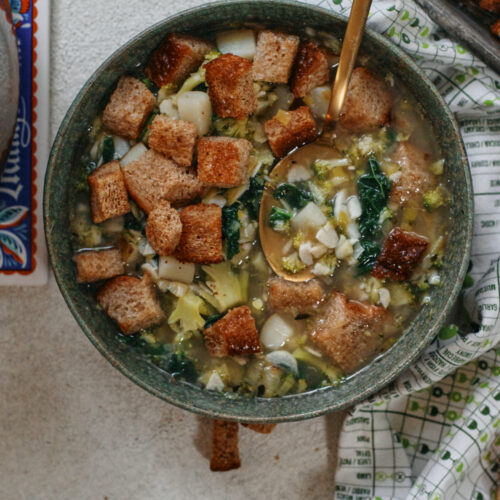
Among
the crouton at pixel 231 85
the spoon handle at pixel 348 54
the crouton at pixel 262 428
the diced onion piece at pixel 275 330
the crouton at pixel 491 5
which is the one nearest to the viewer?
the spoon handle at pixel 348 54

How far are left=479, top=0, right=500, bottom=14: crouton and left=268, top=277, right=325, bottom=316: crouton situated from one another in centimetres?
142

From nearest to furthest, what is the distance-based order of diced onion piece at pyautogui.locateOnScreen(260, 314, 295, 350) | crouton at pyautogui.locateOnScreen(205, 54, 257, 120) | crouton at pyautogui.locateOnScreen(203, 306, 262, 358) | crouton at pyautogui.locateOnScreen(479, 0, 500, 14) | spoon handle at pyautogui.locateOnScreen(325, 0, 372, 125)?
1. spoon handle at pyautogui.locateOnScreen(325, 0, 372, 125)
2. crouton at pyautogui.locateOnScreen(205, 54, 257, 120)
3. crouton at pyautogui.locateOnScreen(203, 306, 262, 358)
4. diced onion piece at pyautogui.locateOnScreen(260, 314, 295, 350)
5. crouton at pyautogui.locateOnScreen(479, 0, 500, 14)

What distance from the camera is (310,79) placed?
8.93 feet

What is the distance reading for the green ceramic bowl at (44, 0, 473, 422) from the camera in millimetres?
2635

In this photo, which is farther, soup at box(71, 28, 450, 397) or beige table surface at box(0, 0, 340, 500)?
beige table surface at box(0, 0, 340, 500)

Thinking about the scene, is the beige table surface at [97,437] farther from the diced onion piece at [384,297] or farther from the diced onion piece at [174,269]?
the diced onion piece at [384,297]

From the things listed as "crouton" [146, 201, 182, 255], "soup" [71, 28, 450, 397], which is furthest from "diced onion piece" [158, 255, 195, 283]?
"crouton" [146, 201, 182, 255]

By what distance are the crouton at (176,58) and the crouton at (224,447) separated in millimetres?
1497

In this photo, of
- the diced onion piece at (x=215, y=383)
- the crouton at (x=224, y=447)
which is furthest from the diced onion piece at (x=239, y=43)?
the crouton at (x=224, y=447)

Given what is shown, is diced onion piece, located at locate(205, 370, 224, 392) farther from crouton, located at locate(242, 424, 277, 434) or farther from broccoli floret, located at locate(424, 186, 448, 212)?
broccoli floret, located at locate(424, 186, 448, 212)

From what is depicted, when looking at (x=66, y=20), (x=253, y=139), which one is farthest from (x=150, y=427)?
(x=66, y=20)

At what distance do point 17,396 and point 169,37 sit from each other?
5.83 ft

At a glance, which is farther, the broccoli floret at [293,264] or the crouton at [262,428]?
the crouton at [262,428]

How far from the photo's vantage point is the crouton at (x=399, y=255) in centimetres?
275
